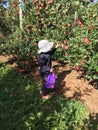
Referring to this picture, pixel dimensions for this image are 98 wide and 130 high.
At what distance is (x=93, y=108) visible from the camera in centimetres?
715

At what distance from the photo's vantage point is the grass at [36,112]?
6.47 meters

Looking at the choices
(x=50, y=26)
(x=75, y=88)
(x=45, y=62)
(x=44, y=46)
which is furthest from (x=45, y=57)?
(x=50, y=26)

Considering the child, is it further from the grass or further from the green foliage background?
the green foliage background

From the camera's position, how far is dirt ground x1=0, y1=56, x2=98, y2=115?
7445 mm

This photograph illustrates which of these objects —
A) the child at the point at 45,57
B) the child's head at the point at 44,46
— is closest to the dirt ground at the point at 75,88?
the child at the point at 45,57

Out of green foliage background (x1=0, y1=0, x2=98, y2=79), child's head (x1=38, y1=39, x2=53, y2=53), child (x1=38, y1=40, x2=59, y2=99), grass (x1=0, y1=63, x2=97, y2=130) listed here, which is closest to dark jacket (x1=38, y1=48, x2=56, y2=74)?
child (x1=38, y1=40, x2=59, y2=99)

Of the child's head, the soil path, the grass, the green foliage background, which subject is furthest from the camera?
the green foliage background

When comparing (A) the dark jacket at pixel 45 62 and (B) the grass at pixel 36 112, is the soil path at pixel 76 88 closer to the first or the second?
(B) the grass at pixel 36 112

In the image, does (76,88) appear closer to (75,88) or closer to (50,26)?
(75,88)

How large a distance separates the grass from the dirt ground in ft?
1.14

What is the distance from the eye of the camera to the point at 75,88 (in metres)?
8.18

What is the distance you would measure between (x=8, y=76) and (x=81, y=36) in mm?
2862

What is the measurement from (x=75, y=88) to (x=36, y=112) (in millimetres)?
1658

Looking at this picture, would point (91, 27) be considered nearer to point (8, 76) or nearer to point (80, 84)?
point (80, 84)
